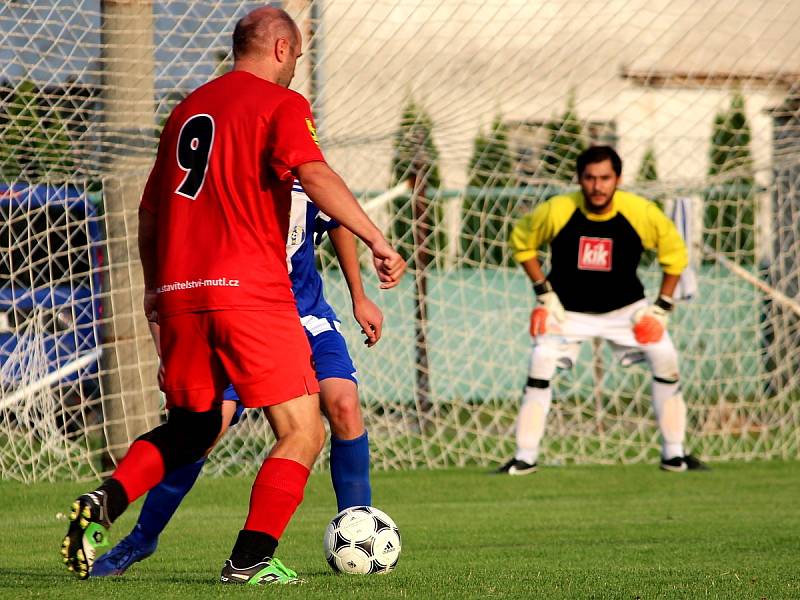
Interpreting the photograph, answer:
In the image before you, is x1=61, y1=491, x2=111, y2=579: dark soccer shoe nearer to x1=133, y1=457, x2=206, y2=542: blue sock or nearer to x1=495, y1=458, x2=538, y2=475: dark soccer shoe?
x1=133, y1=457, x2=206, y2=542: blue sock

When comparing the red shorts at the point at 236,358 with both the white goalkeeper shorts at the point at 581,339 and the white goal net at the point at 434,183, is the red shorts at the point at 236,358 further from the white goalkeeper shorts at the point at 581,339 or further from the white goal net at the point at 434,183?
the white goalkeeper shorts at the point at 581,339

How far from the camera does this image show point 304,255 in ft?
16.5

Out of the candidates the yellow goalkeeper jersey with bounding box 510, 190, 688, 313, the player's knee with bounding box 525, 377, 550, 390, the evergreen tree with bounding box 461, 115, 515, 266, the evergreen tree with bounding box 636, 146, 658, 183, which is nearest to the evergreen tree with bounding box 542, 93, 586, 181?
the evergreen tree with bounding box 461, 115, 515, 266

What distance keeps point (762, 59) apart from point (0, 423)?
552 centimetres

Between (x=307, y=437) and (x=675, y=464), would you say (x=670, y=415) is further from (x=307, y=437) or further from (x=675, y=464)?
(x=307, y=437)

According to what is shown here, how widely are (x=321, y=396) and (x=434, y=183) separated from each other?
7.59m

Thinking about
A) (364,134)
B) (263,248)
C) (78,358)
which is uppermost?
(364,134)

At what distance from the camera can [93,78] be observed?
8117 mm

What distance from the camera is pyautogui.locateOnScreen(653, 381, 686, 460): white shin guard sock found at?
9.39 m

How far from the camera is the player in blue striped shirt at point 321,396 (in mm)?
4746

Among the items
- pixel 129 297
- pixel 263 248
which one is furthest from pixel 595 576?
pixel 129 297

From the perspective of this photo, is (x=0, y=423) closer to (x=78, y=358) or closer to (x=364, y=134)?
(x=78, y=358)

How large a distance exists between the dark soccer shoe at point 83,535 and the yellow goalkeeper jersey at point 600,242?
5738 millimetres

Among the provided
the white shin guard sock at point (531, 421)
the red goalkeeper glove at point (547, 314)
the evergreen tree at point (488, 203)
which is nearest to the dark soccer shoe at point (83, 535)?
the white shin guard sock at point (531, 421)
